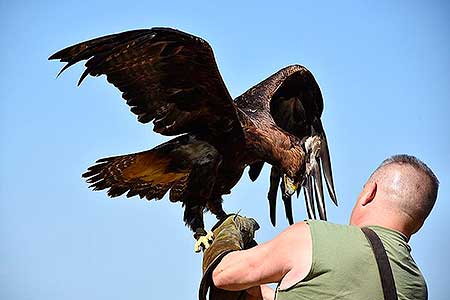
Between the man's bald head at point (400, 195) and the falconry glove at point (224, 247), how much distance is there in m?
0.45

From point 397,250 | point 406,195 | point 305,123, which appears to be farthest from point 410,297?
point 305,123

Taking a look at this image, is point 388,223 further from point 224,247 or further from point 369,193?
point 224,247

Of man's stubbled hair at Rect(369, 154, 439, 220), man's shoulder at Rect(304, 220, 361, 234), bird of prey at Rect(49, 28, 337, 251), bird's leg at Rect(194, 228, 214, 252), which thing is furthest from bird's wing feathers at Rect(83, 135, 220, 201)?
man's shoulder at Rect(304, 220, 361, 234)

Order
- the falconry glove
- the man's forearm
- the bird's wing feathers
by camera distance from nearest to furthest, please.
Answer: the falconry glove, the man's forearm, the bird's wing feathers

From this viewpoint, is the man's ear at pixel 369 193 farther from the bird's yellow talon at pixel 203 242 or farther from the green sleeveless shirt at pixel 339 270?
the bird's yellow talon at pixel 203 242

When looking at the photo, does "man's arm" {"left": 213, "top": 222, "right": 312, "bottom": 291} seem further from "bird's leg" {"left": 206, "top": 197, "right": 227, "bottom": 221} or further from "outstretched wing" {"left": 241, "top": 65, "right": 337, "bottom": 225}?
"outstretched wing" {"left": 241, "top": 65, "right": 337, "bottom": 225}

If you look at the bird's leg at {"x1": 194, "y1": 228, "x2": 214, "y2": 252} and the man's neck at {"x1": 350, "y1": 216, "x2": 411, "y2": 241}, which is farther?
the bird's leg at {"x1": 194, "y1": 228, "x2": 214, "y2": 252}

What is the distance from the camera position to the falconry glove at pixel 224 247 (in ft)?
7.97

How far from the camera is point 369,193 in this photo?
227 centimetres

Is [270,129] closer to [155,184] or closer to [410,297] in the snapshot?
[155,184]

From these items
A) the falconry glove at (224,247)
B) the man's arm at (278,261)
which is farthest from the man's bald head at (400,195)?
the falconry glove at (224,247)

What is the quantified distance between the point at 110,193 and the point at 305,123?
192cm

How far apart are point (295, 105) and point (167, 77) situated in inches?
67.8

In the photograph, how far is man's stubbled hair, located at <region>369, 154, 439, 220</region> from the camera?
227cm
